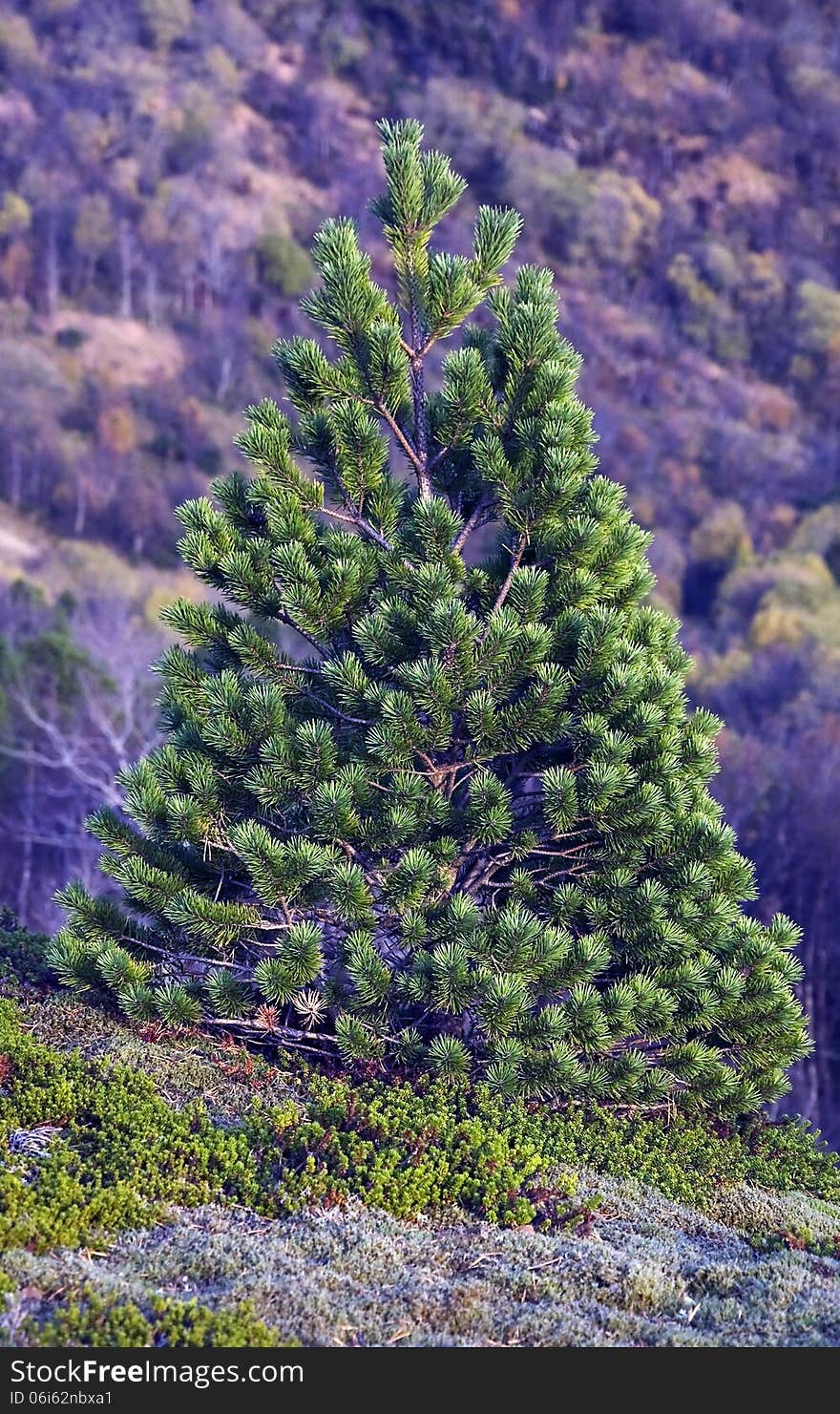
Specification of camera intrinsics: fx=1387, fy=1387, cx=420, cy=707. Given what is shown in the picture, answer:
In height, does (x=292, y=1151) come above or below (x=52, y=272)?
below

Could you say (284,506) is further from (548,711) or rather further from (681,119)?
(681,119)

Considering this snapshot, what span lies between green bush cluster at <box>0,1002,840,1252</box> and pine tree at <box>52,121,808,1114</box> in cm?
37

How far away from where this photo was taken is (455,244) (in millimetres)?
91938

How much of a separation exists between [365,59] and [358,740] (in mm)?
126626

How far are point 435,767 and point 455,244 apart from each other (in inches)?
3480

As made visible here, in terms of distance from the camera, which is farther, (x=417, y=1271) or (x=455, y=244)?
(x=455, y=244)

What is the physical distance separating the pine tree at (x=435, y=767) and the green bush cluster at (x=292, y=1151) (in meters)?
0.37

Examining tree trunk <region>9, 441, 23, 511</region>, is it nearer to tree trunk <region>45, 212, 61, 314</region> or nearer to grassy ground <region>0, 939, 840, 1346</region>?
tree trunk <region>45, 212, 61, 314</region>

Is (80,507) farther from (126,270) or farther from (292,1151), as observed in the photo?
(292,1151)

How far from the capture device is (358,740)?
916 cm

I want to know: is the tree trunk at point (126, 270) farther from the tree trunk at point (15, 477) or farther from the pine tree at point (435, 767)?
the pine tree at point (435, 767)

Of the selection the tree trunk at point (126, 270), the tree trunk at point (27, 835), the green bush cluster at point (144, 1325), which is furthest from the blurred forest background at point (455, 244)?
the green bush cluster at point (144, 1325)

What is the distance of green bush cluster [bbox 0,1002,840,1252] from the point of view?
268 inches

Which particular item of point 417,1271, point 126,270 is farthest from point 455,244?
point 417,1271
